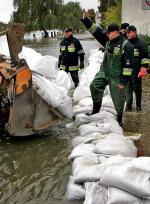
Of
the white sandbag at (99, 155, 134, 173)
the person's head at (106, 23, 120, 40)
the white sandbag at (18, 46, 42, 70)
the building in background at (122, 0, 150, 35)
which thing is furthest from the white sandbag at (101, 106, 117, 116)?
the building in background at (122, 0, 150, 35)

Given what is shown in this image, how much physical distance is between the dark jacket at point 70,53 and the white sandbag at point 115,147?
452 centimetres

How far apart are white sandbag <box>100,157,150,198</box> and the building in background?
15.1 meters

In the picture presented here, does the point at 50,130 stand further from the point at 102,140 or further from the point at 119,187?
the point at 119,187

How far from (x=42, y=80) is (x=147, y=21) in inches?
543

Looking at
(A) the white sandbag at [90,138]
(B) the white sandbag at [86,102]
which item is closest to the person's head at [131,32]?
(B) the white sandbag at [86,102]

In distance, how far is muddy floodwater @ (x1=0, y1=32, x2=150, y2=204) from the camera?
419 cm

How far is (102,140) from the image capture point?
4.79m

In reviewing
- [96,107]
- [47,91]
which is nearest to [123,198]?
[47,91]

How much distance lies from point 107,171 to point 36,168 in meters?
1.50

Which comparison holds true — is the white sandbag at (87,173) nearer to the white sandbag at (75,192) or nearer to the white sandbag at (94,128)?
the white sandbag at (75,192)

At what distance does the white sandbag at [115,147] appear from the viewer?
4465 mm

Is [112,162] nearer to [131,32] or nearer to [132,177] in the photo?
[132,177]

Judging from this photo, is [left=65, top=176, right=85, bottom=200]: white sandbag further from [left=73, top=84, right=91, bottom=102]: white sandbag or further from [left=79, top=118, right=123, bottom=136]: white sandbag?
[left=73, top=84, right=91, bottom=102]: white sandbag

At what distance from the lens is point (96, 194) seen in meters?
3.57
